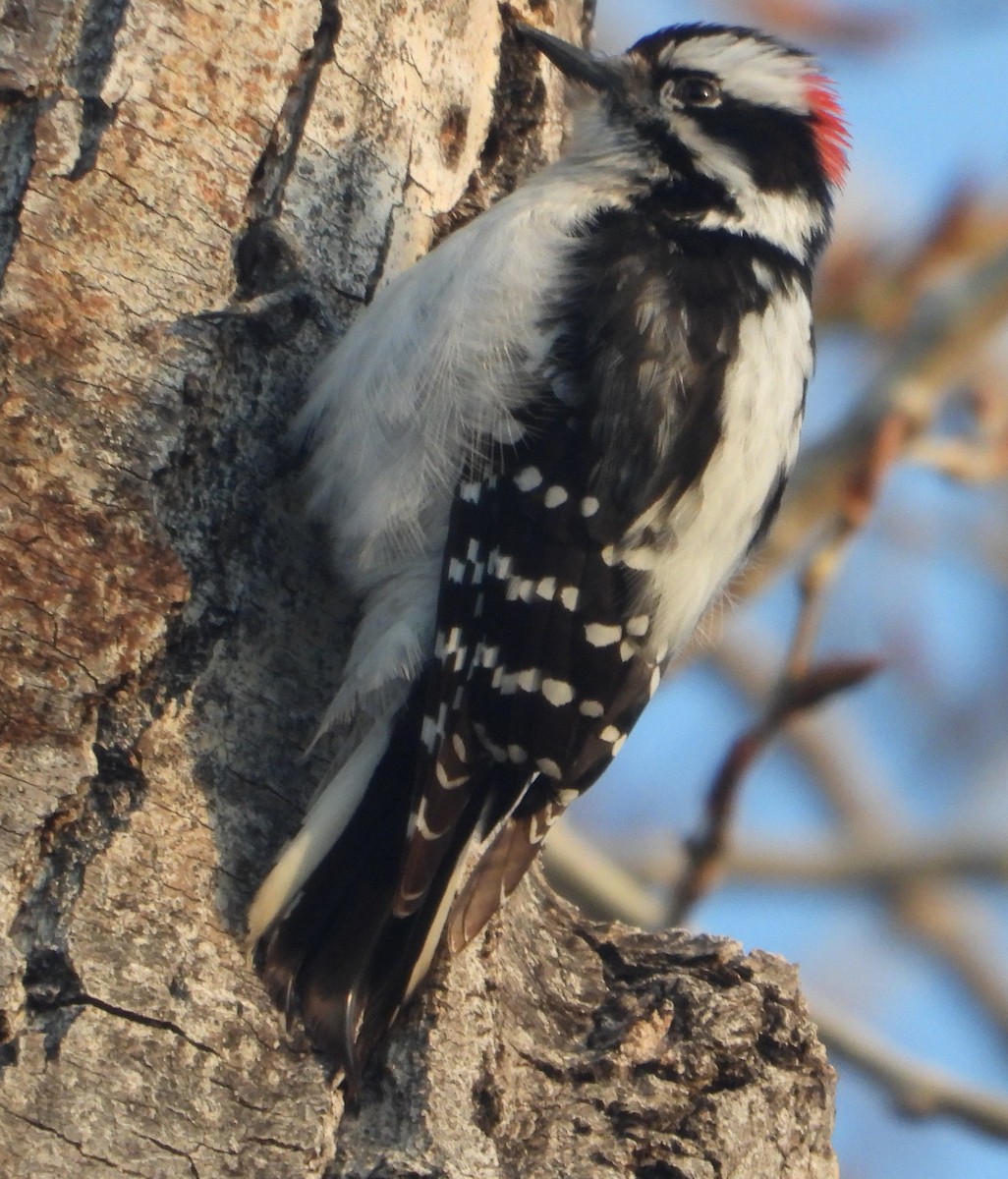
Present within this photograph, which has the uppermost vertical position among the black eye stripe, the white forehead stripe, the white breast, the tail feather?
the white forehead stripe

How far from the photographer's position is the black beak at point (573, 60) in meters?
3.25

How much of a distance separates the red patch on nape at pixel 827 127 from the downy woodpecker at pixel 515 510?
0.61m

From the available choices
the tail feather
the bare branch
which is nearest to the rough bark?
the tail feather

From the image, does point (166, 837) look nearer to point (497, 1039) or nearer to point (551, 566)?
point (497, 1039)

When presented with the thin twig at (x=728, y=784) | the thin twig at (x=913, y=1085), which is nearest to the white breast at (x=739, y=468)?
the thin twig at (x=728, y=784)

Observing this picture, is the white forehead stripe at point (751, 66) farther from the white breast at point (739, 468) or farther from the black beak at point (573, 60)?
the white breast at point (739, 468)

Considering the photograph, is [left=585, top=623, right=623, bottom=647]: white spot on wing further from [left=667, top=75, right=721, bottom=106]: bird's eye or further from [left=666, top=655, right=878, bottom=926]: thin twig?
[left=667, top=75, right=721, bottom=106]: bird's eye

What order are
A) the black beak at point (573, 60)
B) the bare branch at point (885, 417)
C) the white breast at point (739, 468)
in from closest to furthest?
the white breast at point (739, 468) → the black beak at point (573, 60) → the bare branch at point (885, 417)

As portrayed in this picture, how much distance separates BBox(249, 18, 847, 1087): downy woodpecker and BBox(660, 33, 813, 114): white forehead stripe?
61cm

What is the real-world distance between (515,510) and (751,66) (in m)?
1.44

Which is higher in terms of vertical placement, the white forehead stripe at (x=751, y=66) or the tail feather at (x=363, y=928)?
the white forehead stripe at (x=751, y=66)

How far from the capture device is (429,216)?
3127mm

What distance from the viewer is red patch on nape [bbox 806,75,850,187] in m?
3.62

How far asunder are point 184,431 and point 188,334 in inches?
6.4
